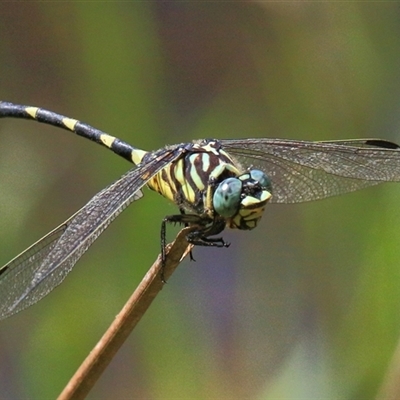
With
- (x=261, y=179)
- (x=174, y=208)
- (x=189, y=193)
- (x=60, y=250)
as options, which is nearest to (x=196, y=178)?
(x=189, y=193)

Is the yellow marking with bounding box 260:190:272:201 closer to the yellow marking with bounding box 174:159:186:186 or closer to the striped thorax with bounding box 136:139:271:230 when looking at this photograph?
the striped thorax with bounding box 136:139:271:230

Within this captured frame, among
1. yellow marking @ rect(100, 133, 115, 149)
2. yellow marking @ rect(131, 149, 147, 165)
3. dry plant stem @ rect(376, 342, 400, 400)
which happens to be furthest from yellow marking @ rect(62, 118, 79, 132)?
dry plant stem @ rect(376, 342, 400, 400)

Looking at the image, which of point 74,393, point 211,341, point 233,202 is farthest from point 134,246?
point 74,393

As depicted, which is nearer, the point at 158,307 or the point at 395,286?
the point at 395,286

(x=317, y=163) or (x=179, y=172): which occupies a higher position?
(x=317, y=163)

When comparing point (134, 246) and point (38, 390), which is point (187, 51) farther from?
point (38, 390)

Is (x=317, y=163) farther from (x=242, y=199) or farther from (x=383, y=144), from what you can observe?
(x=242, y=199)

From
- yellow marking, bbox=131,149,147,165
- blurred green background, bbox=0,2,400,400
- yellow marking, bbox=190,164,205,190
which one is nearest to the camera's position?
yellow marking, bbox=190,164,205,190
